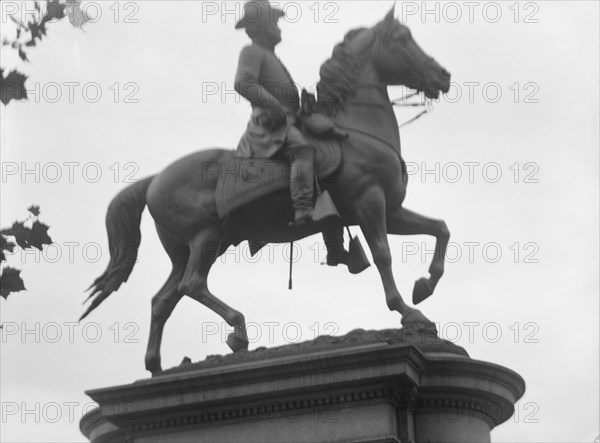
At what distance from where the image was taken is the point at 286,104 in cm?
1441

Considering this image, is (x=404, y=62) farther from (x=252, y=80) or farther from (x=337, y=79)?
(x=252, y=80)

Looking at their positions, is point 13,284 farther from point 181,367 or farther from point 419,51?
point 419,51

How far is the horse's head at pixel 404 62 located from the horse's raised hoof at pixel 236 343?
3019 millimetres

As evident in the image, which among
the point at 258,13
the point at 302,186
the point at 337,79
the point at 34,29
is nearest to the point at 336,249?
the point at 302,186

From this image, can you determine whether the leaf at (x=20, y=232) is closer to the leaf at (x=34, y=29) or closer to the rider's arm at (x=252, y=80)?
the leaf at (x=34, y=29)

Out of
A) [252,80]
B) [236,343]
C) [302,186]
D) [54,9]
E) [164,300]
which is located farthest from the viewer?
[164,300]

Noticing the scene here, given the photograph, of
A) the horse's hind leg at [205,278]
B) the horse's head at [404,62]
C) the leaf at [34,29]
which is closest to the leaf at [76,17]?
the leaf at [34,29]

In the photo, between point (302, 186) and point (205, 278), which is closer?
point (302, 186)

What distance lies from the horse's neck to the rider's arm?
0.71 m

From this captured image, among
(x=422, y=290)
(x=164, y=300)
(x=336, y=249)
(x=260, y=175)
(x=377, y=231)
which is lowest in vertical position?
(x=422, y=290)

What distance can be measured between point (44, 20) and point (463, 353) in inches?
234

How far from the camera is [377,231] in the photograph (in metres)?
13.7

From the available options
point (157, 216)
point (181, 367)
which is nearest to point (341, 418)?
point (181, 367)

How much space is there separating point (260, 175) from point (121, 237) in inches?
66.4
